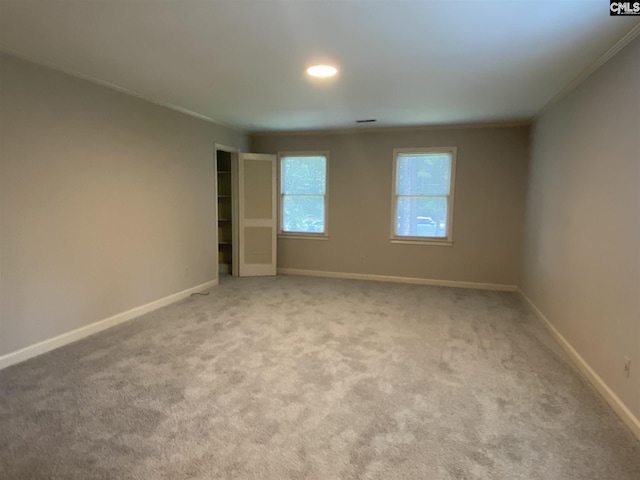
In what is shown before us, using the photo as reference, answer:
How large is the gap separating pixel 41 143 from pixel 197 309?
2.24 metres

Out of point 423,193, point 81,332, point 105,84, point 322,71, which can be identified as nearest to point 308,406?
point 81,332

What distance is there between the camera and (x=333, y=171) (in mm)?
6238

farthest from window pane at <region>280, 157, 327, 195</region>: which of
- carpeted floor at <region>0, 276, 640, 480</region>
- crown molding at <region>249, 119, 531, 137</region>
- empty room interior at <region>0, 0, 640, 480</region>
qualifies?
carpeted floor at <region>0, 276, 640, 480</region>

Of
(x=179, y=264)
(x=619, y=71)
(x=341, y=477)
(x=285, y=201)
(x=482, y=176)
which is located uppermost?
(x=619, y=71)

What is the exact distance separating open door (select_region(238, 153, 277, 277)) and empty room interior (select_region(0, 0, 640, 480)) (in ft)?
2.33

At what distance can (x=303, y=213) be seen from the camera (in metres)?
6.52

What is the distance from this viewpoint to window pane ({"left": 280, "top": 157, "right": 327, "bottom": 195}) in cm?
636

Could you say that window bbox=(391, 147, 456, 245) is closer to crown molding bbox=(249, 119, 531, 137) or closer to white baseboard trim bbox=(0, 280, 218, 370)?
crown molding bbox=(249, 119, 531, 137)

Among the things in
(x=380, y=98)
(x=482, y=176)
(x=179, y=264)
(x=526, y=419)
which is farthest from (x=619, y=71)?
(x=179, y=264)

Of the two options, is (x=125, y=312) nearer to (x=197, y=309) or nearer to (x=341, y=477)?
(x=197, y=309)

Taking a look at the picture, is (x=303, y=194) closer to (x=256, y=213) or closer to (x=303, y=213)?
(x=303, y=213)

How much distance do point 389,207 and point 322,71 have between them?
10.3ft

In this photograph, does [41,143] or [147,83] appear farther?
[147,83]

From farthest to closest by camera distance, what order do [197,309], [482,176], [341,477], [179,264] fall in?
1. [482,176]
2. [179,264]
3. [197,309]
4. [341,477]
